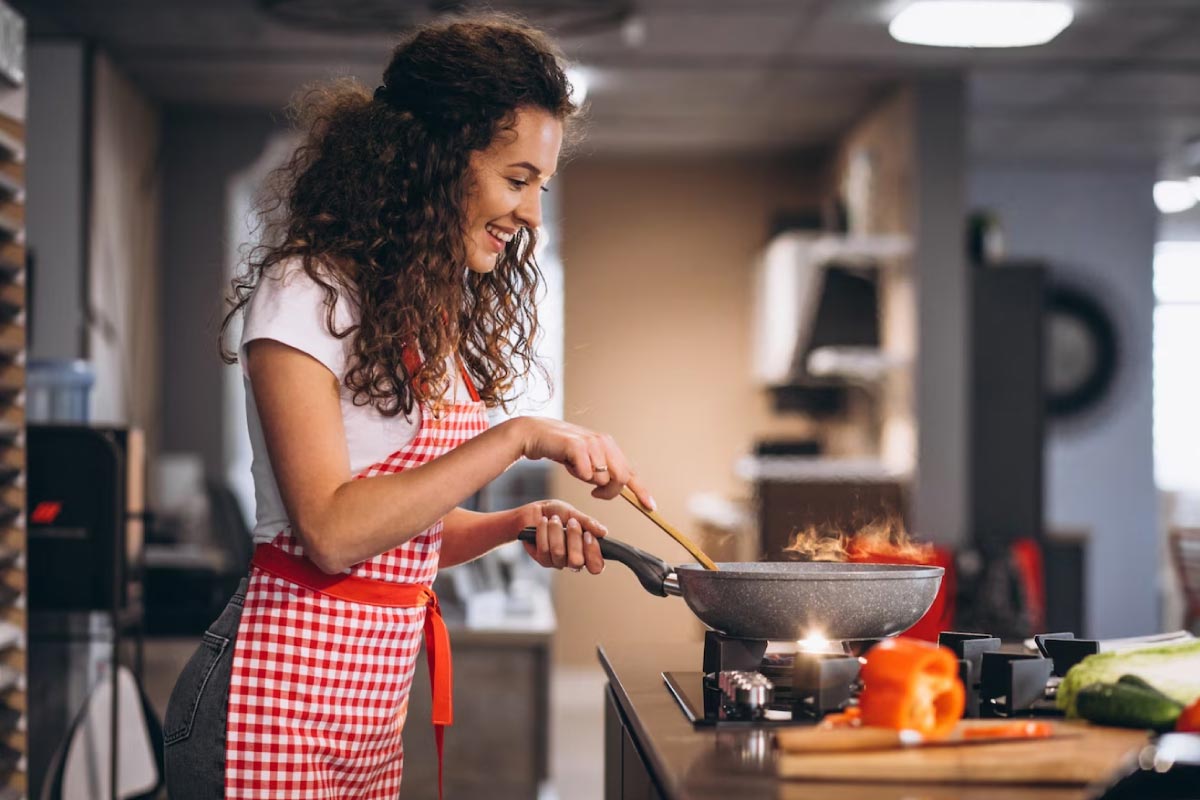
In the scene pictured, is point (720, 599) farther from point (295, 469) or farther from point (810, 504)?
→ point (810, 504)

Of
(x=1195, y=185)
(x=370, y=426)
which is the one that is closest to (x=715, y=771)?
(x=370, y=426)

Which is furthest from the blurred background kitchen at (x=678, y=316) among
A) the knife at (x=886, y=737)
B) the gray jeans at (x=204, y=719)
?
the knife at (x=886, y=737)

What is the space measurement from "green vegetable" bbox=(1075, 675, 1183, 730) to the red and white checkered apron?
69 centimetres

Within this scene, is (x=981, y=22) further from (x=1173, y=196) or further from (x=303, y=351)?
(x=1173, y=196)

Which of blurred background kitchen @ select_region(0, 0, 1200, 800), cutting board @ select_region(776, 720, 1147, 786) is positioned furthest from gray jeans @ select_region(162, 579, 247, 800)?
blurred background kitchen @ select_region(0, 0, 1200, 800)

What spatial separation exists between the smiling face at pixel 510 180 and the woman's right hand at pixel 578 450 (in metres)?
0.26

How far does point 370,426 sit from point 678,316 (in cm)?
607

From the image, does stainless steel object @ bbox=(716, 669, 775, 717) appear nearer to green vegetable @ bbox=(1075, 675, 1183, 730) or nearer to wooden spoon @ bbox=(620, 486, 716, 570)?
wooden spoon @ bbox=(620, 486, 716, 570)

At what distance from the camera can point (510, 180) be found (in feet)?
4.83

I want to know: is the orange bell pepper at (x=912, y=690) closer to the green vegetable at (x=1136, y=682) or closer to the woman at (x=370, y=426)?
the green vegetable at (x=1136, y=682)

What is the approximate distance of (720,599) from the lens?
1.36 metres

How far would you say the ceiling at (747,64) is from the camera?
4.82 metres

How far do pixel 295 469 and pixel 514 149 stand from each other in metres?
0.43

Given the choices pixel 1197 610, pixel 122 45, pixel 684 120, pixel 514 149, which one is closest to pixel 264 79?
pixel 122 45
